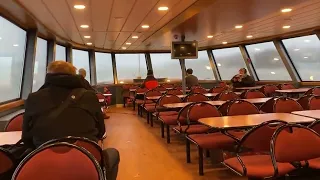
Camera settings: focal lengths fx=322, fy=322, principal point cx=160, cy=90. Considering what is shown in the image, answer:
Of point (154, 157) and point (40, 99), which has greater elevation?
point (40, 99)

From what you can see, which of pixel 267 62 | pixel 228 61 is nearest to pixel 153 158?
pixel 267 62

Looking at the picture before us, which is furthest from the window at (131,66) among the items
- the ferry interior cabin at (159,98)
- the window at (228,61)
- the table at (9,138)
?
the table at (9,138)

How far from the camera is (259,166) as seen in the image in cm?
276

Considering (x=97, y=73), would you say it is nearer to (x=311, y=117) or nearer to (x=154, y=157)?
(x=154, y=157)

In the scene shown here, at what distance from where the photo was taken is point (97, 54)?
560 inches

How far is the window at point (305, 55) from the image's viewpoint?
10.2m

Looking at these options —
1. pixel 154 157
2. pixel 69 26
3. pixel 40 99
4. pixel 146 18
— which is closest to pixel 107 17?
pixel 146 18

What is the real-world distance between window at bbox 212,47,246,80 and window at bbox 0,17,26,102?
30.6ft

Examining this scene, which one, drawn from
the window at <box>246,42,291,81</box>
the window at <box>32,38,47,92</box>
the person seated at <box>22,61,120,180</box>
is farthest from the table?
the window at <box>246,42,291,81</box>

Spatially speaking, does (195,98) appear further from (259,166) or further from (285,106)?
(259,166)

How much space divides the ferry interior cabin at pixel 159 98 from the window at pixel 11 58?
2cm

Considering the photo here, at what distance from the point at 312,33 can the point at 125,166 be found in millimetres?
7723

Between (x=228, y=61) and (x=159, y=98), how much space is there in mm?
8716

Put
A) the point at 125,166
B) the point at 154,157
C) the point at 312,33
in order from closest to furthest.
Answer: the point at 125,166, the point at 154,157, the point at 312,33
